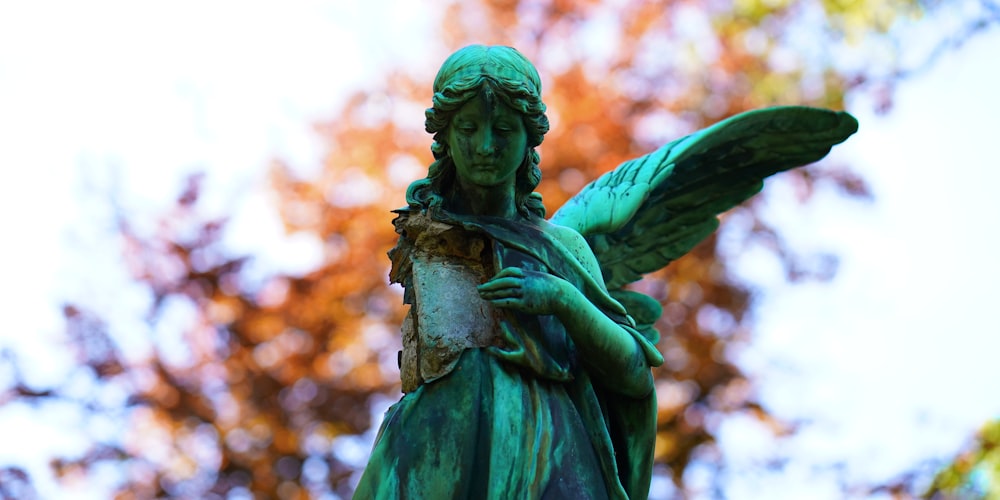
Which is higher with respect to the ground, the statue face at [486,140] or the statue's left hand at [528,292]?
the statue face at [486,140]

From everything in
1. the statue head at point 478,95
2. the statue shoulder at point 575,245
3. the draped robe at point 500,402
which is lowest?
the draped robe at point 500,402

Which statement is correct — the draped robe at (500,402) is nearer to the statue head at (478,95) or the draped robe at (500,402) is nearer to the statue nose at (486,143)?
the statue head at (478,95)

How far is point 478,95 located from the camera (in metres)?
3.84

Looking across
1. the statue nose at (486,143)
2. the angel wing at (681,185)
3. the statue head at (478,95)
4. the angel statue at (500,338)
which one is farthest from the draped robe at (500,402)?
the angel wing at (681,185)

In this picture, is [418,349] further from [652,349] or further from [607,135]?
[607,135]

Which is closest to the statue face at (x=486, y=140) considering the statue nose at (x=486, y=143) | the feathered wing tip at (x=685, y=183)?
the statue nose at (x=486, y=143)

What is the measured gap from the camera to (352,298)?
13.7 m

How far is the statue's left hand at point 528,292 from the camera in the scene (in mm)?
3758

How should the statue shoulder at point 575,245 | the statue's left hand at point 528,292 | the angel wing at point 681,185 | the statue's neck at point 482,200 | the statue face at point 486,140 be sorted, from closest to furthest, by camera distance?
the statue's left hand at point 528,292 < the statue face at point 486,140 < the statue's neck at point 482,200 < the statue shoulder at point 575,245 < the angel wing at point 681,185

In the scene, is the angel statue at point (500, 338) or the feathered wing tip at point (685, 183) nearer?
the angel statue at point (500, 338)

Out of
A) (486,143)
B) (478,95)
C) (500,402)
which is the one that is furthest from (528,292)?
(478,95)

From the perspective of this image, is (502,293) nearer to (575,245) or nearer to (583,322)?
(583,322)

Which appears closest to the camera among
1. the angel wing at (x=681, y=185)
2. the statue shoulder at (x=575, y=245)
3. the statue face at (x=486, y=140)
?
the statue face at (x=486, y=140)

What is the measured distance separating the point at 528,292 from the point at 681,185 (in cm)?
150
